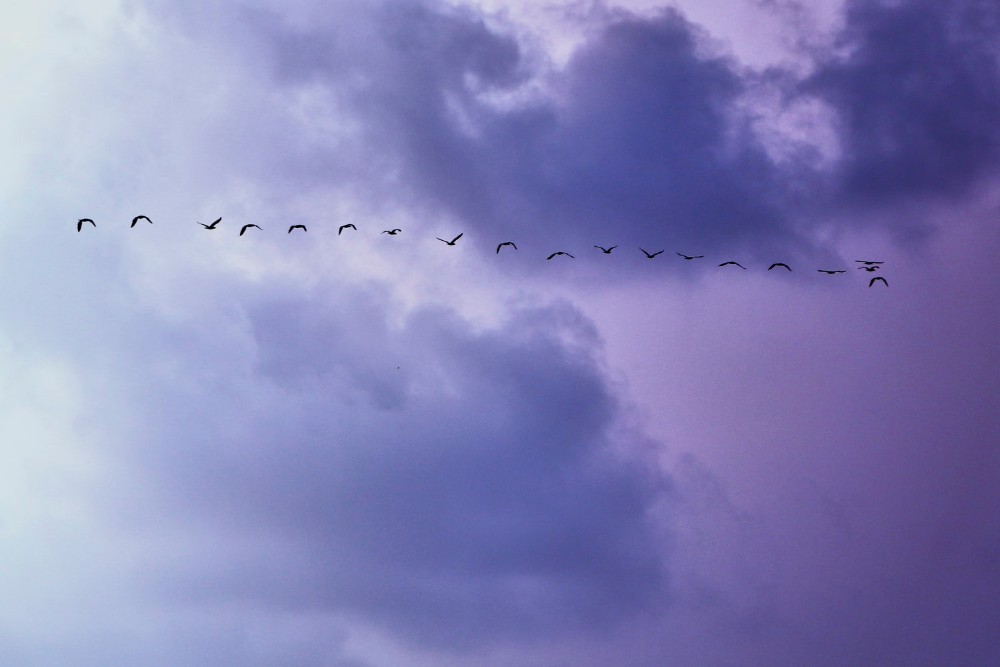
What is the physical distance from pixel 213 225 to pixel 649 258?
5791cm

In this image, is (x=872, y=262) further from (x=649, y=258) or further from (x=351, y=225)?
(x=351, y=225)

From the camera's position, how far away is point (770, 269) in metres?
143

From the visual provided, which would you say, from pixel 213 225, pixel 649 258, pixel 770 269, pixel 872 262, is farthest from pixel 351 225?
pixel 872 262

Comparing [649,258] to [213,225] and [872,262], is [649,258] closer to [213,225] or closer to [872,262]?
[872,262]

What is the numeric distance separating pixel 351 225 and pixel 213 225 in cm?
1621

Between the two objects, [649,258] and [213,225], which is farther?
[649,258]

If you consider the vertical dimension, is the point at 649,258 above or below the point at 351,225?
above

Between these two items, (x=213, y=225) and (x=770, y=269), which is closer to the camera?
(x=213, y=225)

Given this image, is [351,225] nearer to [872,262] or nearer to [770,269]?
[770,269]

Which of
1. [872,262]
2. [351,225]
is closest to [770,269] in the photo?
[872,262]

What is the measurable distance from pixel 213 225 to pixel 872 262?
8043 cm

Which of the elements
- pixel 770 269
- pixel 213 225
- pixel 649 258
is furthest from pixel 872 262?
pixel 213 225

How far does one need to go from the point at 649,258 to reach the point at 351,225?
139 feet

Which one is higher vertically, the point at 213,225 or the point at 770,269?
the point at 770,269
